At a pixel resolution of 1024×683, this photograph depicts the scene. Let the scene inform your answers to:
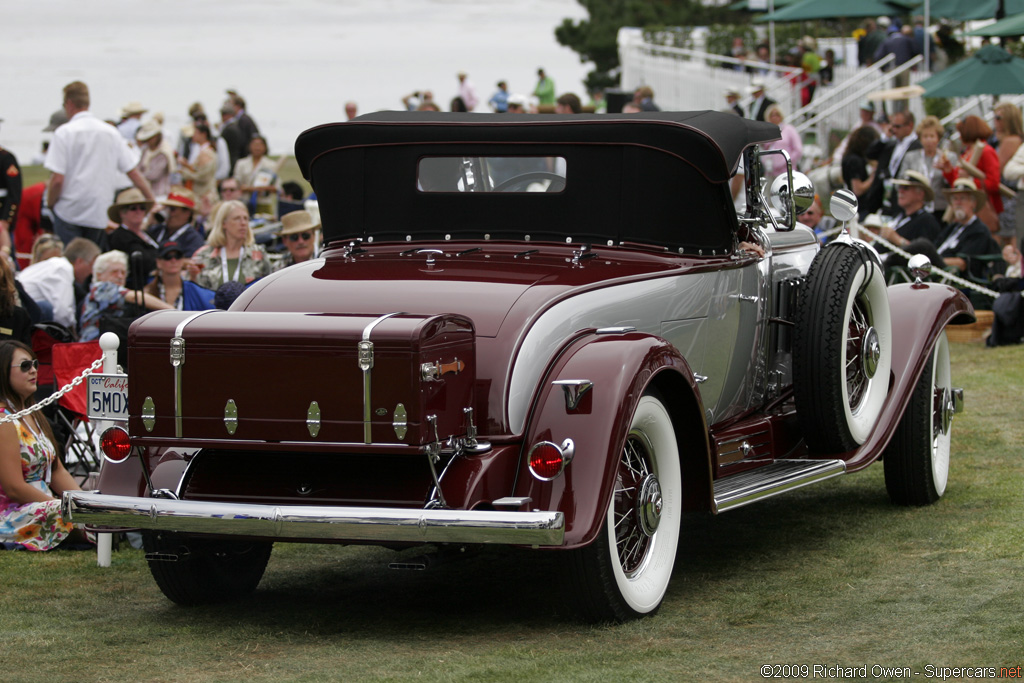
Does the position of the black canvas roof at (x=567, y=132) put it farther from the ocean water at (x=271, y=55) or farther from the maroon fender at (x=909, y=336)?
the ocean water at (x=271, y=55)

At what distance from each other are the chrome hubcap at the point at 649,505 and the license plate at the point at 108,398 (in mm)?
1905

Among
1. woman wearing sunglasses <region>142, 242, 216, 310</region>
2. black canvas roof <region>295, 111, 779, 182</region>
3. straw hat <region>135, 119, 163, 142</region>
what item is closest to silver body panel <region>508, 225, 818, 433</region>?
black canvas roof <region>295, 111, 779, 182</region>

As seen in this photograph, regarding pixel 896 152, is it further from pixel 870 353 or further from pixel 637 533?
pixel 637 533

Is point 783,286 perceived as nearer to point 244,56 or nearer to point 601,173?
point 601,173

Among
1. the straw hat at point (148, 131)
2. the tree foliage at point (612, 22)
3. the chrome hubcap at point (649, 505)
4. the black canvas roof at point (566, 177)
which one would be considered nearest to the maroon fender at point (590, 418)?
the chrome hubcap at point (649, 505)

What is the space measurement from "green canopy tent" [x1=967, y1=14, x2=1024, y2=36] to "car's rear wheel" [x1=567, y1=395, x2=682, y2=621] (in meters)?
11.1

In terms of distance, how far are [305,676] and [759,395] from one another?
2914mm

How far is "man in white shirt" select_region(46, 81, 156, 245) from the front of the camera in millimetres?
11992

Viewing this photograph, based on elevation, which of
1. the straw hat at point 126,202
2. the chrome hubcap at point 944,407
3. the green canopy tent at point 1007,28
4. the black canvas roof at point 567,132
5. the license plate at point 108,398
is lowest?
the chrome hubcap at point 944,407

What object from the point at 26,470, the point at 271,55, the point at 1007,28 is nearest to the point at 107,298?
the point at 26,470

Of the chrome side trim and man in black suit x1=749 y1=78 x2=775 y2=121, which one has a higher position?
man in black suit x1=749 y1=78 x2=775 y2=121

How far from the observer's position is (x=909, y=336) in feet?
22.1

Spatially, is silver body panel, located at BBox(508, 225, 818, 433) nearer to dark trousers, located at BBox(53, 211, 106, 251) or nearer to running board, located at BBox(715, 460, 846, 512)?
running board, located at BBox(715, 460, 846, 512)

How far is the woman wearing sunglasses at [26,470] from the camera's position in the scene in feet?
19.9
